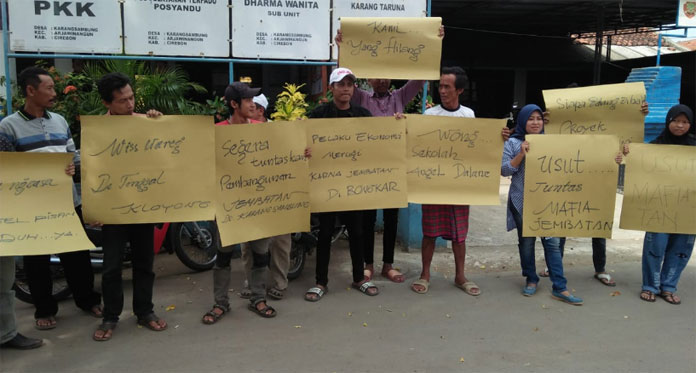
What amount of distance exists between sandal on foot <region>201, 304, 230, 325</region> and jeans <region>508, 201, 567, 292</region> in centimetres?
247

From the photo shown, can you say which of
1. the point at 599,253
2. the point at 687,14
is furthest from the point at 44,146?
the point at 687,14

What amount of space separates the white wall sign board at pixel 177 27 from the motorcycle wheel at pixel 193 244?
1716mm

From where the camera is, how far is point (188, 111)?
5.31m

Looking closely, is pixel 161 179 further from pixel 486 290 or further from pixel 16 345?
pixel 486 290

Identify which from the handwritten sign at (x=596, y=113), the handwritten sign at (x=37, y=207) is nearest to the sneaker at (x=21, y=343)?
the handwritten sign at (x=37, y=207)

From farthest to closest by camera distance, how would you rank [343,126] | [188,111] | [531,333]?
1. [188,111]
2. [343,126]
3. [531,333]

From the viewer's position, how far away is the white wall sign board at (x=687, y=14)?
10922 millimetres

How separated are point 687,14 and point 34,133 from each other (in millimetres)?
12537

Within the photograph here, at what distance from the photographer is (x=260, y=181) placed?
374 cm

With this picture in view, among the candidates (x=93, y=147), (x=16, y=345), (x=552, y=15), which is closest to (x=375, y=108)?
(x=93, y=147)

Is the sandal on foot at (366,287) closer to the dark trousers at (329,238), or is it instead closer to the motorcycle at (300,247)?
the dark trousers at (329,238)

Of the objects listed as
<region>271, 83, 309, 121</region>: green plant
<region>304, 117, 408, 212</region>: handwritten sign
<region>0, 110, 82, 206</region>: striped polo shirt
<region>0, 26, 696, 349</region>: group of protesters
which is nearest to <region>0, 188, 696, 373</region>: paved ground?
<region>0, 26, 696, 349</region>: group of protesters

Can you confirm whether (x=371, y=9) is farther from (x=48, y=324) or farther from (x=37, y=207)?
(x=48, y=324)

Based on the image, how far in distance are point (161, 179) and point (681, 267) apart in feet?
13.6
